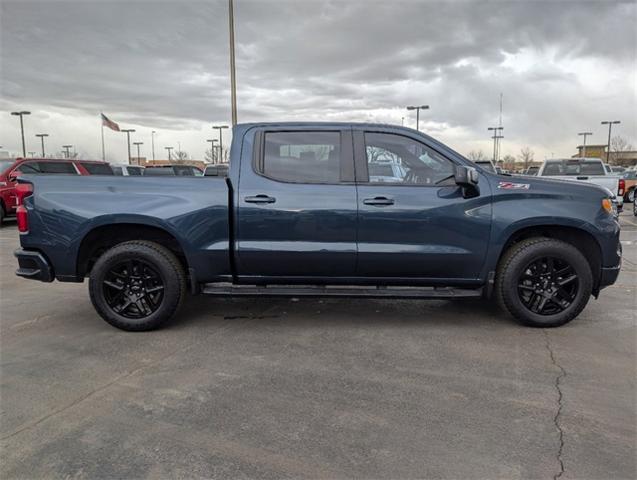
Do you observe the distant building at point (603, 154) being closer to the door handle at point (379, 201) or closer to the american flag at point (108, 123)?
the american flag at point (108, 123)

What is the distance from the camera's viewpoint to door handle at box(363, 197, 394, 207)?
4.29 m

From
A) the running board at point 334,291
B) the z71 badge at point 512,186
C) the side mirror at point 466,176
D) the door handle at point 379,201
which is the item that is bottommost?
the running board at point 334,291

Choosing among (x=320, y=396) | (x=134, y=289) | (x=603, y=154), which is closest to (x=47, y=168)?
(x=134, y=289)

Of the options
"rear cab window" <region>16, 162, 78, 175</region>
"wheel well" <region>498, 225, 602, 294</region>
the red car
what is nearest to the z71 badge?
"wheel well" <region>498, 225, 602, 294</region>

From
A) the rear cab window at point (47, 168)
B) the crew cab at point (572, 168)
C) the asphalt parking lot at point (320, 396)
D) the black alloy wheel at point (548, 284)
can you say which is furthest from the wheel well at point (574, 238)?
the rear cab window at point (47, 168)

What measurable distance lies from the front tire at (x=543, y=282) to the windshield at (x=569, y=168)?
32.5ft

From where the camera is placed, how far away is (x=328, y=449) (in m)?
2.64

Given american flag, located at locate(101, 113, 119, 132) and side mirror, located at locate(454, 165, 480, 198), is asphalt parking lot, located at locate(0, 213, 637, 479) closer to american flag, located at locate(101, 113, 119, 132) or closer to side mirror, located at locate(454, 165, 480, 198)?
side mirror, located at locate(454, 165, 480, 198)

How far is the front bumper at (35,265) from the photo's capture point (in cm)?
441

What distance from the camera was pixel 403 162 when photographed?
14.6ft

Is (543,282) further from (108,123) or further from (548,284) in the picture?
(108,123)

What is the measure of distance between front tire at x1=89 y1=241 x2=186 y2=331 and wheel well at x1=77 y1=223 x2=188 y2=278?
0.14 m

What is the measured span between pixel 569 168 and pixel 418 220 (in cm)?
1115

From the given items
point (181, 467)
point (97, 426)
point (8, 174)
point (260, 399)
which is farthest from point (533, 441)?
point (8, 174)
